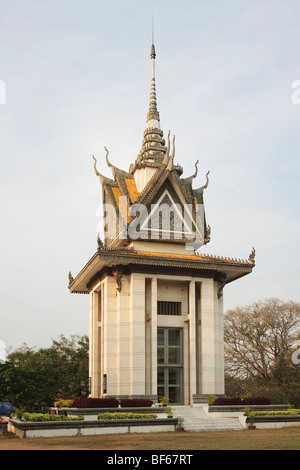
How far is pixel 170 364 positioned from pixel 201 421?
233 inches

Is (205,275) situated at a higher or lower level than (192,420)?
higher

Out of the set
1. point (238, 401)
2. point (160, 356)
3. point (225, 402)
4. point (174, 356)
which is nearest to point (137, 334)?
point (160, 356)

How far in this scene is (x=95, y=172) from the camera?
37594 mm

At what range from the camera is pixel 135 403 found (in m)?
28.0

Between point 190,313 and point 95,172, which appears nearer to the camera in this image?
point 190,313

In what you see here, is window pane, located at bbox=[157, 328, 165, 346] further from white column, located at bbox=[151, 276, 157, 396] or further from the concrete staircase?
the concrete staircase

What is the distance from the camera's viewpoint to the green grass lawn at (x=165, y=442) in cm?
1822

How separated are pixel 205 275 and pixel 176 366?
18.2 ft

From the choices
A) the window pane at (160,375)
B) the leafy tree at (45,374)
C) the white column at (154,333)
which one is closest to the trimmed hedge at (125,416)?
the white column at (154,333)

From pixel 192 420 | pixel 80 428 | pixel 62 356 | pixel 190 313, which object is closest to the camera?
pixel 80 428

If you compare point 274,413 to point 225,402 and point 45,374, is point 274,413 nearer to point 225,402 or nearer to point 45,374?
point 225,402

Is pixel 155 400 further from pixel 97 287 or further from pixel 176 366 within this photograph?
pixel 97 287

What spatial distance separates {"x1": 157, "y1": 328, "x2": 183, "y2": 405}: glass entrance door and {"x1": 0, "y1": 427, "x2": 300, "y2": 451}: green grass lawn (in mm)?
9459
